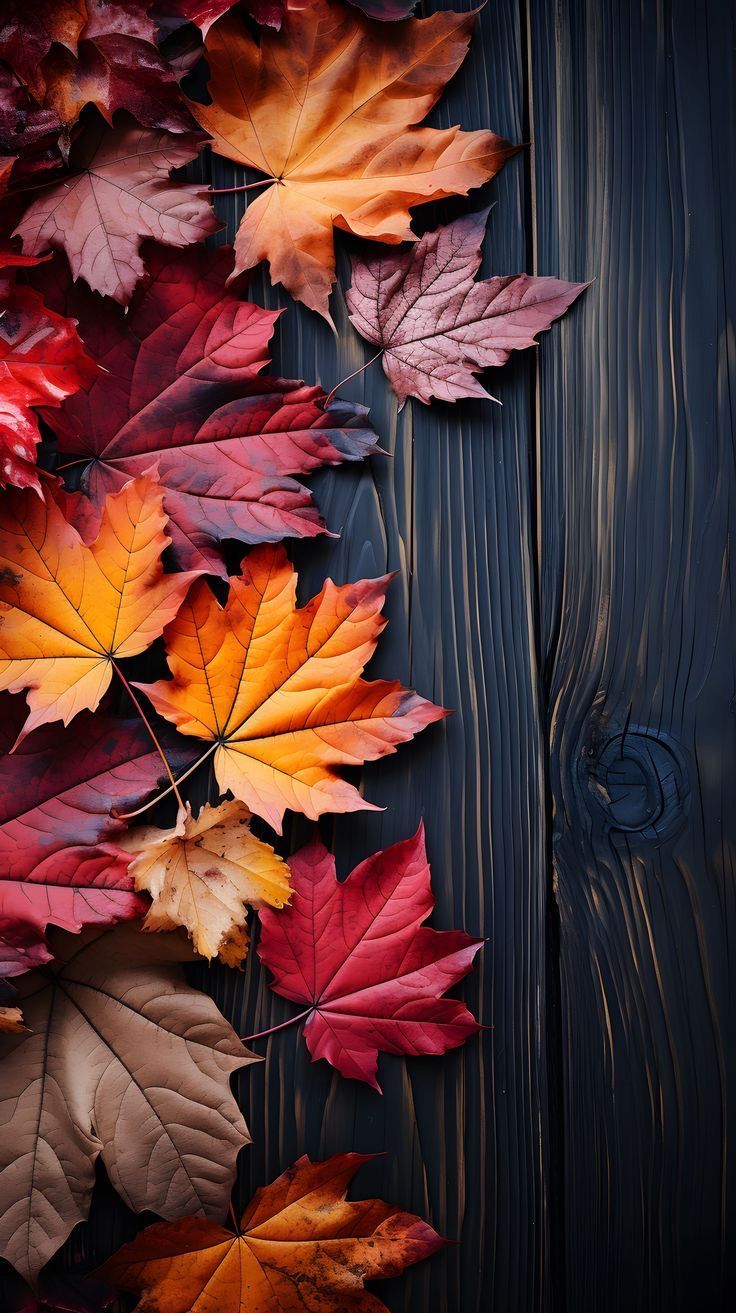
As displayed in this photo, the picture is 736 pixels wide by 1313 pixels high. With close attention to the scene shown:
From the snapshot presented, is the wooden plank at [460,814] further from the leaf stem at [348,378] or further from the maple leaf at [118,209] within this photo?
the maple leaf at [118,209]

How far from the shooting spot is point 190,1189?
3.05 feet

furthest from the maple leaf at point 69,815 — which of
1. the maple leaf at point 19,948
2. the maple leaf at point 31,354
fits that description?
the maple leaf at point 31,354

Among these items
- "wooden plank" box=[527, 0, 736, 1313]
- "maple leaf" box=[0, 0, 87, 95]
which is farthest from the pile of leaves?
"wooden plank" box=[527, 0, 736, 1313]

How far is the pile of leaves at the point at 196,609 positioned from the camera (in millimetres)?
929

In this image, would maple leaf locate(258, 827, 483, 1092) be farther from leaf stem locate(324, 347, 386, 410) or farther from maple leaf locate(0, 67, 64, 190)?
maple leaf locate(0, 67, 64, 190)

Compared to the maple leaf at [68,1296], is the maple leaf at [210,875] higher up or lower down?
higher up

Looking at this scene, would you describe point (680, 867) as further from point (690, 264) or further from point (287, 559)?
point (690, 264)

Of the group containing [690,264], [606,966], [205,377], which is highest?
[690,264]

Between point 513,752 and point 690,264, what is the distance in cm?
62

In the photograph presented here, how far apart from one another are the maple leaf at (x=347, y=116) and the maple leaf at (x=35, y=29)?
0.15 metres

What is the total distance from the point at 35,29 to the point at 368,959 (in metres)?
1.12

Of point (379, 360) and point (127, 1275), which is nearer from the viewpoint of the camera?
point (127, 1275)

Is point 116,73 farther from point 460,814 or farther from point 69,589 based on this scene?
point 460,814

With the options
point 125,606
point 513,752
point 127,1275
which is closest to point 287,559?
point 125,606
